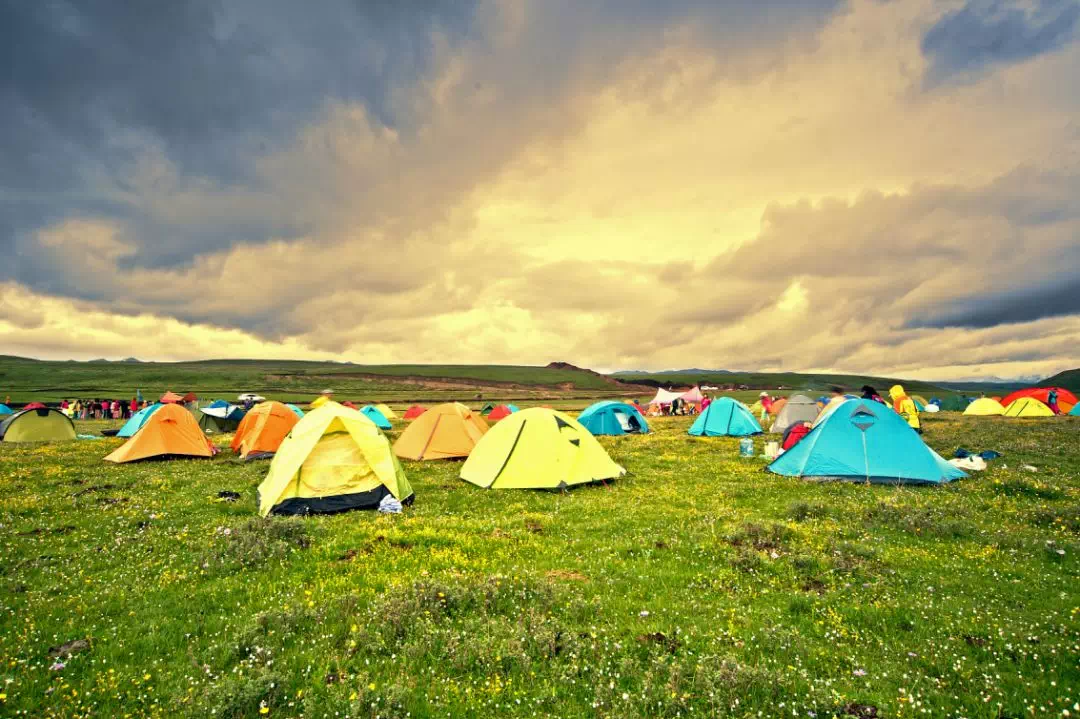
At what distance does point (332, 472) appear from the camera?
15297 mm

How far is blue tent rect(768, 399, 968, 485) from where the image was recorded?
59.5 ft

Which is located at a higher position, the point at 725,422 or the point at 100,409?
the point at 725,422

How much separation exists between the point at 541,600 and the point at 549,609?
0.80ft

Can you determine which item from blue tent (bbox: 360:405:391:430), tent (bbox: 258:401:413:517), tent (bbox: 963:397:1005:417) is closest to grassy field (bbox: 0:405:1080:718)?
tent (bbox: 258:401:413:517)

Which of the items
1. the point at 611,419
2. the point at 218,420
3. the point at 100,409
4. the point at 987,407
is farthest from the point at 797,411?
the point at 100,409

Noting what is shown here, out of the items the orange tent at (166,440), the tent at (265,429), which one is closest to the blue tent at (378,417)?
the tent at (265,429)

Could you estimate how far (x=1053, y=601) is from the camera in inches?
326

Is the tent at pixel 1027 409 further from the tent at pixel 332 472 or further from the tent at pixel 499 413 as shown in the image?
the tent at pixel 332 472

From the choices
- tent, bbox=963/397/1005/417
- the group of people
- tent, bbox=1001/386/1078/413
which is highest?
tent, bbox=1001/386/1078/413

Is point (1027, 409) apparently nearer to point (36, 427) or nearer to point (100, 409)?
point (36, 427)

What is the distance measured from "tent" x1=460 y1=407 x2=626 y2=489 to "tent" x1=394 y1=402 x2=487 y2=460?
18.7ft

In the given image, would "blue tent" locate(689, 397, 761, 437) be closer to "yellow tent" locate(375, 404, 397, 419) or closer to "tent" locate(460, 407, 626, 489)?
"tent" locate(460, 407, 626, 489)

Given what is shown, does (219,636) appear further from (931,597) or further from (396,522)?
(931,597)

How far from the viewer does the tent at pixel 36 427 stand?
33.9 metres
